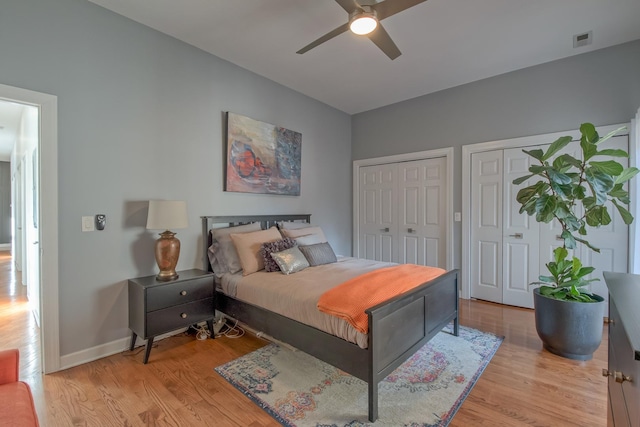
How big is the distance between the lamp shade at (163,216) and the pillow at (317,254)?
3.96ft

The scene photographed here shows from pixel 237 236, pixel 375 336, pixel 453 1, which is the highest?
pixel 453 1

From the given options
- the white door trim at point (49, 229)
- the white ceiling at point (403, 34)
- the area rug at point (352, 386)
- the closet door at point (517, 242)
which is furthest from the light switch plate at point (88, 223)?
the closet door at point (517, 242)

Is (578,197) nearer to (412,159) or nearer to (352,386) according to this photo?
(412,159)

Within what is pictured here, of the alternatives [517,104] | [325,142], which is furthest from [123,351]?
[517,104]

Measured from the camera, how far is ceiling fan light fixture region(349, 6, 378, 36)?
196 cm

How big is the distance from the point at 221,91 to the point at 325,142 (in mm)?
1830

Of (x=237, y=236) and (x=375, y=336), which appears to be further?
(x=237, y=236)

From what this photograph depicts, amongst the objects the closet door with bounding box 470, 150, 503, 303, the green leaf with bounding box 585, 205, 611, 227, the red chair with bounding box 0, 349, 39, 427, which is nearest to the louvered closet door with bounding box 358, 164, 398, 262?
the closet door with bounding box 470, 150, 503, 303

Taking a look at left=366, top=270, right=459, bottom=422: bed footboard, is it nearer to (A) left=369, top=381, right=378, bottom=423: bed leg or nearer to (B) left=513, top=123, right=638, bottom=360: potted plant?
(A) left=369, top=381, right=378, bottom=423: bed leg

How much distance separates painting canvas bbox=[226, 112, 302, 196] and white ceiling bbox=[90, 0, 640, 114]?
2.27 feet

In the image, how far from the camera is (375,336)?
5.66ft

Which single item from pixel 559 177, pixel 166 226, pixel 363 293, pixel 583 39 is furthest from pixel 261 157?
pixel 583 39

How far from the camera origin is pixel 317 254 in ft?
10.2

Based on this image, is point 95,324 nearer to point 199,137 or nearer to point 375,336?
point 199,137
